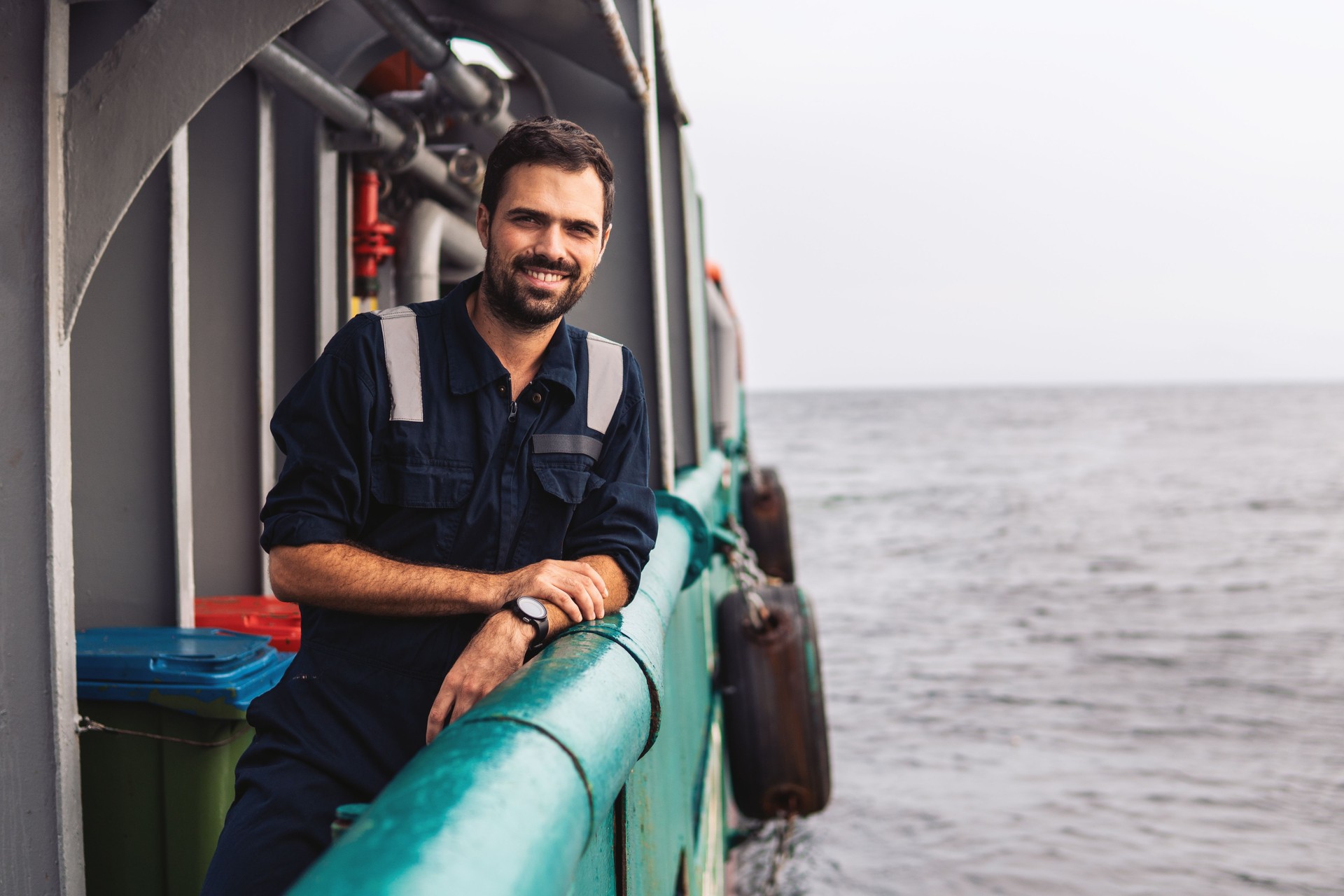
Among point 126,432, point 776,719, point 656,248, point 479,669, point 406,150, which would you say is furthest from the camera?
point 776,719

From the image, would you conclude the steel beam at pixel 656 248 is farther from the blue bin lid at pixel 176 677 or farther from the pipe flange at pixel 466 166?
the blue bin lid at pixel 176 677

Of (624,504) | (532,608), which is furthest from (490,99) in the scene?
(532,608)

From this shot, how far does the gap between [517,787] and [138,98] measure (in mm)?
1943

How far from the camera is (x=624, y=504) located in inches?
81.4

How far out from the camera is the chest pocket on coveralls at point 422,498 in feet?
6.18

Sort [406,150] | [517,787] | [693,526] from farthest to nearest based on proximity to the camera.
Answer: [406,150] → [693,526] → [517,787]

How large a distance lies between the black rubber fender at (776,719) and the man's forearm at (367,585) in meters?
3.34

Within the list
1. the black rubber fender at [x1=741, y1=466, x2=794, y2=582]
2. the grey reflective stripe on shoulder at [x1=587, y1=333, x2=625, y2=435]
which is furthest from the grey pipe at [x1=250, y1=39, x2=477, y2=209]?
the black rubber fender at [x1=741, y1=466, x2=794, y2=582]

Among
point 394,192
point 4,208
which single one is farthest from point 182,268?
point 394,192

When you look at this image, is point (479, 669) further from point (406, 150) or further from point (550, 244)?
point (406, 150)

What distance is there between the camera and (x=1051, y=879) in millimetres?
5988

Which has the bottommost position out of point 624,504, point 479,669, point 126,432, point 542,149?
point 479,669

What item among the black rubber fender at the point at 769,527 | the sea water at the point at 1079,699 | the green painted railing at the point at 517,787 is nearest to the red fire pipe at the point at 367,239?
the green painted railing at the point at 517,787

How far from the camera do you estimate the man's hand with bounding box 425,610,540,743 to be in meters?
1.62
